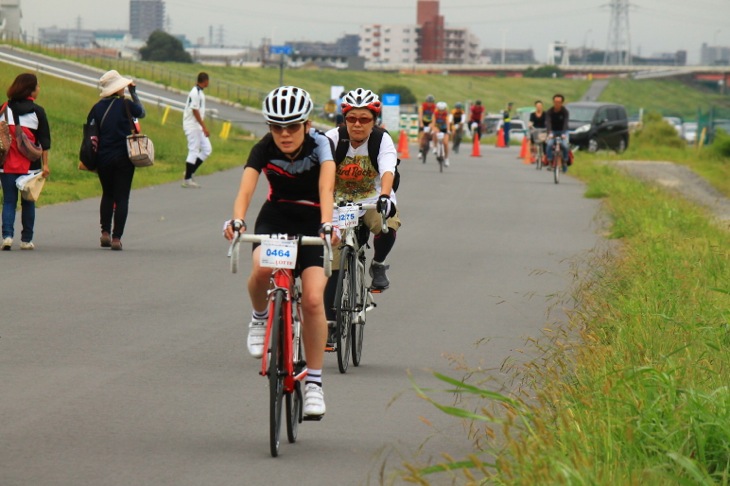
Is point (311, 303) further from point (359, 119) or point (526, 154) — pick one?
point (526, 154)

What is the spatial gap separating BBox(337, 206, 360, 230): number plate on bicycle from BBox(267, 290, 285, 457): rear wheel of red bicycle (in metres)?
2.20

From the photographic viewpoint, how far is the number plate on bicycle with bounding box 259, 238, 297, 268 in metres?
6.44

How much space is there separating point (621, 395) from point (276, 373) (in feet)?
5.06

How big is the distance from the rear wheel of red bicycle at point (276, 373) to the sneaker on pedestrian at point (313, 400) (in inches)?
9.3

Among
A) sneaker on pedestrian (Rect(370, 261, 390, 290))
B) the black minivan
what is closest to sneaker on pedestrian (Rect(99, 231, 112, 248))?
sneaker on pedestrian (Rect(370, 261, 390, 290))

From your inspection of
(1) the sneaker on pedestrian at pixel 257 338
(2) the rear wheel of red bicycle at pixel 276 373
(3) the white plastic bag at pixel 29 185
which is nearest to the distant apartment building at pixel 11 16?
(3) the white plastic bag at pixel 29 185

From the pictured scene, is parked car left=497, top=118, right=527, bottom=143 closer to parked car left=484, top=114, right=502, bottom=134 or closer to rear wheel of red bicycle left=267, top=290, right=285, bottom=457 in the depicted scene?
parked car left=484, top=114, right=502, bottom=134

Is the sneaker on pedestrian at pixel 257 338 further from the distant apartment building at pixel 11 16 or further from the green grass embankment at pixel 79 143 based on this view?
the distant apartment building at pixel 11 16

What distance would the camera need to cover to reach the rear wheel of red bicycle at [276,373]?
242 inches

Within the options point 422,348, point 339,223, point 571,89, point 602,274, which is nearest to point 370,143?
point 339,223

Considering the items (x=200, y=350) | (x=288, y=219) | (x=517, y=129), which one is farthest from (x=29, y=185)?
(x=517, y=129)

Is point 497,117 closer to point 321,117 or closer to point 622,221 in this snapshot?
point 321,117

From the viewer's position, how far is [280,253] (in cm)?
645

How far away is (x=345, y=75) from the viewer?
13925 cm
